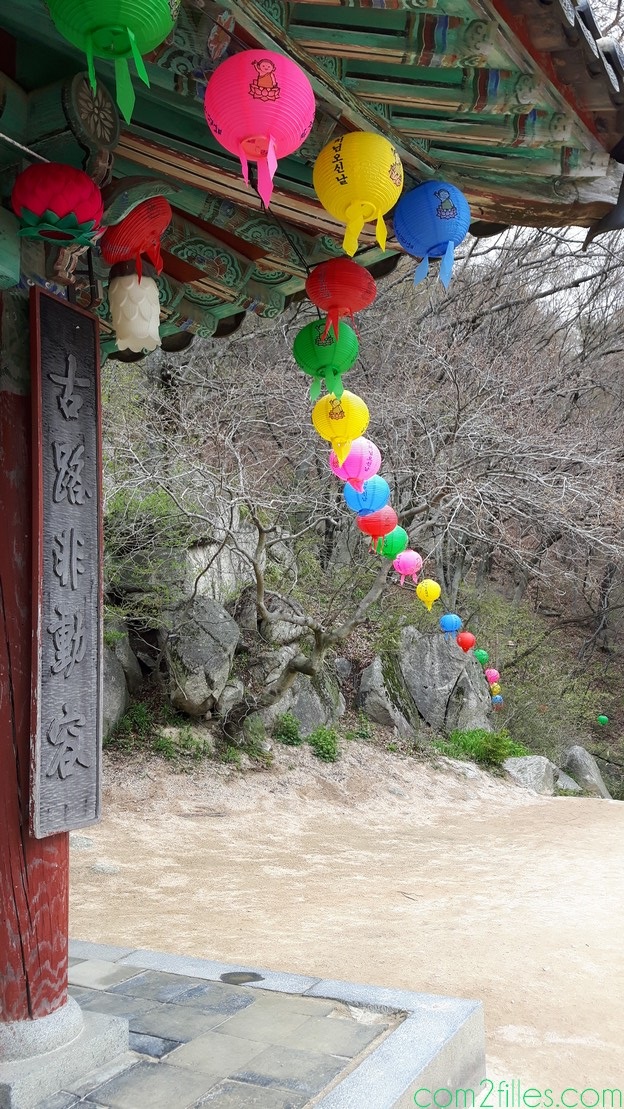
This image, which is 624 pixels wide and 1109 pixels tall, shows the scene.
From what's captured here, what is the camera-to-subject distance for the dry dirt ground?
410 centimetres

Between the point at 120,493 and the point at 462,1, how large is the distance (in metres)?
7.60

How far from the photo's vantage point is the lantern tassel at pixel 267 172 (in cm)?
202

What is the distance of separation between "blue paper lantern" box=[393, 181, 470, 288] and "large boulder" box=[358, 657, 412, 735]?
10634 millimetres

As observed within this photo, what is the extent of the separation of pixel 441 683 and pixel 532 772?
224 cm

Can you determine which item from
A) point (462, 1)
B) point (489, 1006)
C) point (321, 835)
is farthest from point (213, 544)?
point (462, 1)

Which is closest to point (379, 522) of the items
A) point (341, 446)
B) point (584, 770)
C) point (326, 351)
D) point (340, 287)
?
point (341, 446)

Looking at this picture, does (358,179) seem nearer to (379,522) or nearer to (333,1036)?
(333,1036)

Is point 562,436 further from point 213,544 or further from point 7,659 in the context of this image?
point 7,659

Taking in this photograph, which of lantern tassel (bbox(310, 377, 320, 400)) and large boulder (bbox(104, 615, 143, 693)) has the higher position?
lantern tassel (bbox(310, 377, 320, 400))

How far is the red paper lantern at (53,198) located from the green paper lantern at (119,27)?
0.55 metres

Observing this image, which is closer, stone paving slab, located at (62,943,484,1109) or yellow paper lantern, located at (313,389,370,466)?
stone paving slab, located at (62,943,484,1109)

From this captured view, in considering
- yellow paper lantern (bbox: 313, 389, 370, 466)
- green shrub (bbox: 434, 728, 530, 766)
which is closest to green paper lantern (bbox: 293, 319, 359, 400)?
yellow paper lantern (bbox: 313, 389, 370, 466)

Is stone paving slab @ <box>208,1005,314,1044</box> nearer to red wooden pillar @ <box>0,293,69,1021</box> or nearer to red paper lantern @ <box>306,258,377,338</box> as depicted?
red wooden pillar @ <box>0,293,69,1021</box>

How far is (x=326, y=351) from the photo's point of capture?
3.53 metres
